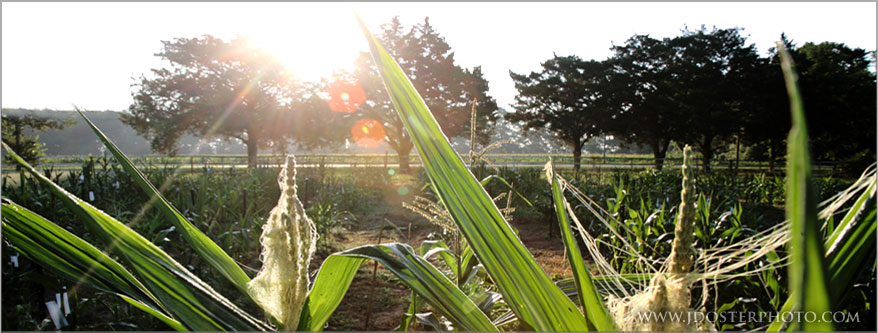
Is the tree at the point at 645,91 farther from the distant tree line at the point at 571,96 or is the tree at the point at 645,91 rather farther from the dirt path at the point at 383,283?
the dirt path at the point at 383,283

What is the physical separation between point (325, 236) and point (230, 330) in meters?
5.39

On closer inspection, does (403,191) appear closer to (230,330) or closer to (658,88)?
(230,330)

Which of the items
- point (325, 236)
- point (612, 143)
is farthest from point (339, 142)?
point (612, 143)

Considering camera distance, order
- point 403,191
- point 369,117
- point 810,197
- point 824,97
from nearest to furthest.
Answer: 1. point 810,197
2. point 403,191
3. point 824,97
4. point 369,117

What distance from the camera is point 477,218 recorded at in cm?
47

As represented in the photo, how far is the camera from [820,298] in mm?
217

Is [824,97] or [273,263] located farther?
[824,97]

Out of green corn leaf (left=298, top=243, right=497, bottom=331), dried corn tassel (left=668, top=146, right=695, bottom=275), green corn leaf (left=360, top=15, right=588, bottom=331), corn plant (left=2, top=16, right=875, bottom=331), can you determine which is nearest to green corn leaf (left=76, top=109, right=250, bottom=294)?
corn plant (left=2, top=16, right=875, bottom=331)

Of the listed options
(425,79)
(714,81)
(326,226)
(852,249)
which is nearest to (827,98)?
(714,81)

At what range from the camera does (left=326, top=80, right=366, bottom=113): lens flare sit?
25.4 meters

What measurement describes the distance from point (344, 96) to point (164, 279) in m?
26.2

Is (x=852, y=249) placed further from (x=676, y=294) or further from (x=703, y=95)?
(x=703, y=95)

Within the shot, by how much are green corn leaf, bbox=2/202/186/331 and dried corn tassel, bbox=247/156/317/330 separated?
5.9 inches

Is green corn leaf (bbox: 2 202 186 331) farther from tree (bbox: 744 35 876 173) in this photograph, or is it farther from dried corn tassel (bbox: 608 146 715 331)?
tree (bbox: 744 35 876 173)
